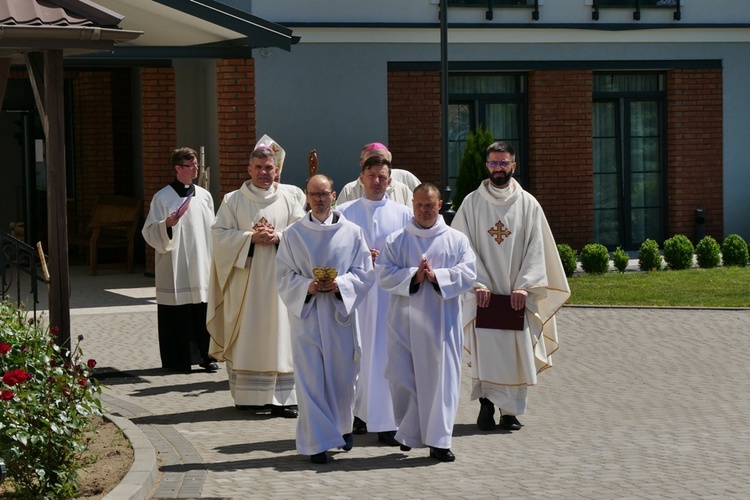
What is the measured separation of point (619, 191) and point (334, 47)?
217 inches

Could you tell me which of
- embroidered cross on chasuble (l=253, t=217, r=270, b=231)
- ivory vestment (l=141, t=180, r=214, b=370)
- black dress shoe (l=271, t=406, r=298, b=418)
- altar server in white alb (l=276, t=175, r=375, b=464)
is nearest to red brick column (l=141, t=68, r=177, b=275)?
ivory vestment (l=141, t=180, r=214, b=370)

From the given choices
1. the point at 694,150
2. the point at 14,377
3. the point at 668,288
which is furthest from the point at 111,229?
the point at 14,377

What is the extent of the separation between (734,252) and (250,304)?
1112cm

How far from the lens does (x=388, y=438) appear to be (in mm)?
9648

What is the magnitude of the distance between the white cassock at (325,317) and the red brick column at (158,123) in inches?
439

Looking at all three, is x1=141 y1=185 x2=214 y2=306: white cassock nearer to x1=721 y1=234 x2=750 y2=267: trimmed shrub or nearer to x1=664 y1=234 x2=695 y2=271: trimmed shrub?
x1=664 y1=234 x2=695 y2=271: trimmed shrub

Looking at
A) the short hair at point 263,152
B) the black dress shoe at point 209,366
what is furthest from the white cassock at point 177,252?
the short hair at point 263,152

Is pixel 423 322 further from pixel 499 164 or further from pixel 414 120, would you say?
pixel 414 120

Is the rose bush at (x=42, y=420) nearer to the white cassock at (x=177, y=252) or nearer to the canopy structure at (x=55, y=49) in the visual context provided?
the canopy structure at (x=55, y=49)

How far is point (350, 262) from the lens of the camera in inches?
369

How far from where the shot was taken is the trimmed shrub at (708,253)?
20219 mm

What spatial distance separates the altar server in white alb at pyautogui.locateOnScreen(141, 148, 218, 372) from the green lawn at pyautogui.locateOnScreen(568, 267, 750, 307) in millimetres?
5465

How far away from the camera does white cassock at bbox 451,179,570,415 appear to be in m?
10.1

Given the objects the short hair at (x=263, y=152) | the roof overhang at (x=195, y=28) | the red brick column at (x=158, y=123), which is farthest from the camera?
the red brick column at (x=158, y=123)
